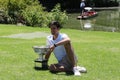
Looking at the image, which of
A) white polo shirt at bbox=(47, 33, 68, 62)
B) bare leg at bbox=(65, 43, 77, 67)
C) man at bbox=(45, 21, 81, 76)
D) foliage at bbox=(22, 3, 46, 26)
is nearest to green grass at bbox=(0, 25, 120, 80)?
man at bbox=(45, 21, 81, 76)

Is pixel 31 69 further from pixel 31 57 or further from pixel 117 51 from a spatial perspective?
pixel 117 51

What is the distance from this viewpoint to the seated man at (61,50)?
30.5 ft

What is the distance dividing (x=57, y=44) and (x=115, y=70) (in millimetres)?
1839

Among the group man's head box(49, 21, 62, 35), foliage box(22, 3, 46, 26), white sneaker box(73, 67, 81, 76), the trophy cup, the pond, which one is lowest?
the pond

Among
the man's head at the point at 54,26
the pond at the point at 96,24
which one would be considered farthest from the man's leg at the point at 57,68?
the pond at the point at 96,24

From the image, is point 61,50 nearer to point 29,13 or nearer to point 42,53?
point 42,53

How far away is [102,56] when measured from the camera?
12.4 m

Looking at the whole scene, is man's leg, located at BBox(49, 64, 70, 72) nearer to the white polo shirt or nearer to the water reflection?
the white polo shirt

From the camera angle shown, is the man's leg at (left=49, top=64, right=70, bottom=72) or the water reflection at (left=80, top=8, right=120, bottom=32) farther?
the water reflection at (left=80, top=8, right=120, bottom=32)

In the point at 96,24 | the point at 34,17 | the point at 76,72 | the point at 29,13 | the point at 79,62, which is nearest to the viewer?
the point at 76,72

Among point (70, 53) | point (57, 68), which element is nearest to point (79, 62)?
point (57, 68)

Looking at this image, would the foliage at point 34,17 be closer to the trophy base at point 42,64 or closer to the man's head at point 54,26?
the trophy base at point 42,64

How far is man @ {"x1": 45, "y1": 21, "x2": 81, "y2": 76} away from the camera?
9305 millimetres

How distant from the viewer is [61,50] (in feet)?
31.5
